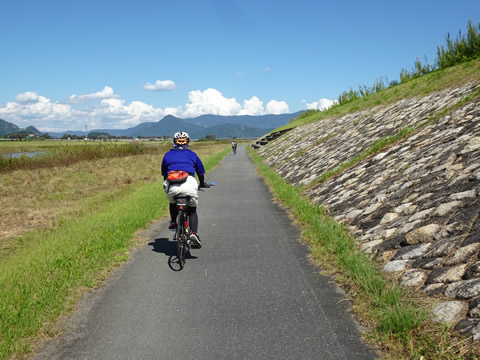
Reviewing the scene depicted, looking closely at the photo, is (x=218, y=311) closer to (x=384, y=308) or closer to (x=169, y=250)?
(x=384, y=308)

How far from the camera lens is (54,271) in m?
5.87

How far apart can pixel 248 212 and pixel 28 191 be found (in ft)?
42.6

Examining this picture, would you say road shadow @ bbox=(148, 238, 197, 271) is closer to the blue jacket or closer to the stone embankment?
the blue jacket

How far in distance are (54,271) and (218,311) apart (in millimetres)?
2978

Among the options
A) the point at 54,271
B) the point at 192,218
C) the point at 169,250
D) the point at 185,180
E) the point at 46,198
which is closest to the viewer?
the point at 54,271

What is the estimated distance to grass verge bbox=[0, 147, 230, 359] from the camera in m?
4.18

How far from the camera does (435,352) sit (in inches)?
130

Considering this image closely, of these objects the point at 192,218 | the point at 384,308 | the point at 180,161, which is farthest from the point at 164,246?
the point at 384,308

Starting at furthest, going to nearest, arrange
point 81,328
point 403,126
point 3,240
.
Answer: point 403,126
point 3,240
point 81,328

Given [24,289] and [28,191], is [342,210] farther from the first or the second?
[28,191]

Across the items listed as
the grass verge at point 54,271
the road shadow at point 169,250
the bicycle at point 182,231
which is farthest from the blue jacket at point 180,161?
the grass verge at point 54,271

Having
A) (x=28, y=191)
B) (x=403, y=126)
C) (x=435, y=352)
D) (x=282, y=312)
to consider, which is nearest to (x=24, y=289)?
(x=282, y=312)

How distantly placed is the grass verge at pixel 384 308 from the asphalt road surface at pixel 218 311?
0.18m

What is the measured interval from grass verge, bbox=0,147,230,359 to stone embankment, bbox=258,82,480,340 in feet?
14.2
